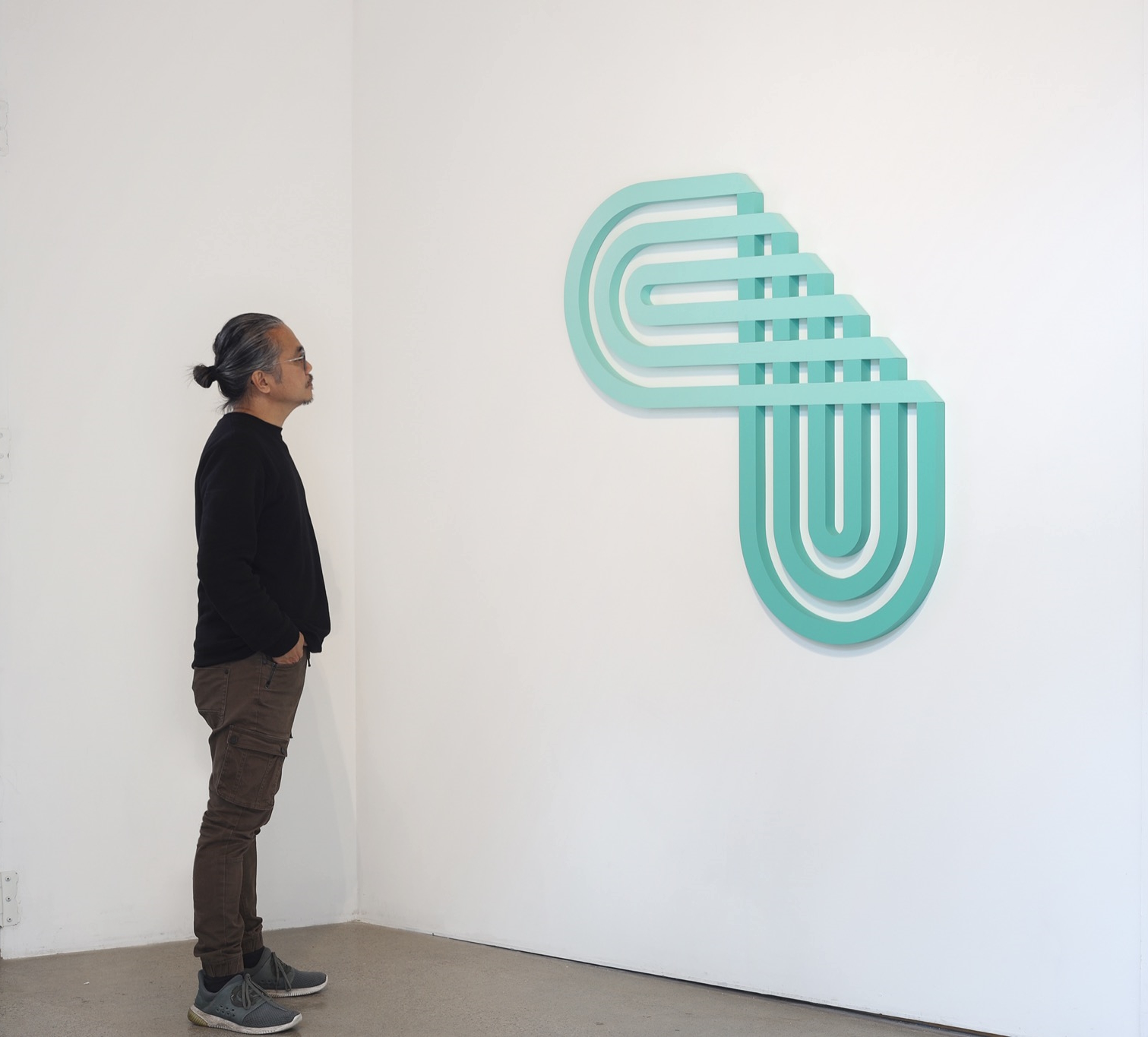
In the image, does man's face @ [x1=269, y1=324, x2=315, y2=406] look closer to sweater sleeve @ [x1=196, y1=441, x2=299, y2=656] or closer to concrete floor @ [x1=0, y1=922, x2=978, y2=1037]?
sweater sleeve @ [x1=196, y1=441, x2=299, y2=656]

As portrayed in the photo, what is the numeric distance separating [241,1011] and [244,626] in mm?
797

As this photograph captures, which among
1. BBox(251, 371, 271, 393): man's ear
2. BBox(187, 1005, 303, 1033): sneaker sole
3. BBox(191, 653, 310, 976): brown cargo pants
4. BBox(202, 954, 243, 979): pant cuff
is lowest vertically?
BBox(187, 1005, 303, 1033): sneaker sole

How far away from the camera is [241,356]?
2.48 m

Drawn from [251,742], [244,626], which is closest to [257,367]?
[244,626]

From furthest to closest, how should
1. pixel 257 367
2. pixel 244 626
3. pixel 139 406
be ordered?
1. pixel 139 406
2. pixel 257 367
3. pixel 244 626

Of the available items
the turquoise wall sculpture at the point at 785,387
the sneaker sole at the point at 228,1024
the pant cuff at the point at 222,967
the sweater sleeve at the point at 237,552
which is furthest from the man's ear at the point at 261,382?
the sneaker sole at the point at 228,1024

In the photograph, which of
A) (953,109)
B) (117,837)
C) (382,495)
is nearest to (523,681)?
(382,495)

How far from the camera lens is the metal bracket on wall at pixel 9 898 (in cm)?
283

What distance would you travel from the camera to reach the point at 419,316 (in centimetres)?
307

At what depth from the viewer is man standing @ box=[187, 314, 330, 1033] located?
238 centimetres

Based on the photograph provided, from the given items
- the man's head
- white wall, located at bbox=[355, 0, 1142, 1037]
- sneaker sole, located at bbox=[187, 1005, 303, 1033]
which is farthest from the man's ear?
sneaker sole, located at bbox=[187, 1005, 303, 1033]

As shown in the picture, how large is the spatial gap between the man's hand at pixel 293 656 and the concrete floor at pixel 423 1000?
760 mm

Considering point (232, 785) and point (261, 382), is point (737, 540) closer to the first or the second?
point (261, 382)

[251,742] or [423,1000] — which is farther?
[423,1000]
